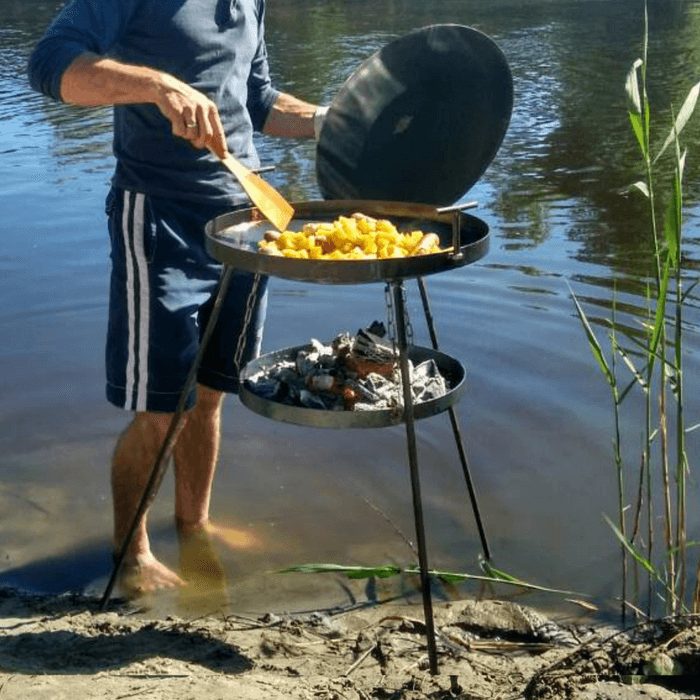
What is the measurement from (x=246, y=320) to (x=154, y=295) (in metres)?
0.32

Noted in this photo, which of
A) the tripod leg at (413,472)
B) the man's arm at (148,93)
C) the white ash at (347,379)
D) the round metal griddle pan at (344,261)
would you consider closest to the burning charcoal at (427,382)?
the white ash at (347,379)

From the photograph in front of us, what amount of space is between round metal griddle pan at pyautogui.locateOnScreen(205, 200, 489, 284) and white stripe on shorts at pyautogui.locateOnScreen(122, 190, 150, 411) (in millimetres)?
281

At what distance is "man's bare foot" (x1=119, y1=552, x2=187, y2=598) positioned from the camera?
4.64 meters

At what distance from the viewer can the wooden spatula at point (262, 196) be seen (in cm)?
404

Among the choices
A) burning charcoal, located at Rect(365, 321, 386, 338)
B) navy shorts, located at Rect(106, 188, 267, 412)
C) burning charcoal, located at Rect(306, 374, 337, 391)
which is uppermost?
navy shorts, located at Rect(106, 188, 267, 412)

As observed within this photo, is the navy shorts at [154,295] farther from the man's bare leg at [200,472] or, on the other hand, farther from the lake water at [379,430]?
the lake water at [379,430]

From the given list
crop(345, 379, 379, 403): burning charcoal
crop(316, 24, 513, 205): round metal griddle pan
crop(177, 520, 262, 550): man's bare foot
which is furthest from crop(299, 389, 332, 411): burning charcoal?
crop(177, 520, 262, 550): man's bare foot

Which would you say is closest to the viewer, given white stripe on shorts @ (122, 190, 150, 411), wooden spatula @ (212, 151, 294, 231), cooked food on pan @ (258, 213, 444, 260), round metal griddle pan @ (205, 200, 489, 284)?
round metal griddle pan @ (205, 200, 489, 284)

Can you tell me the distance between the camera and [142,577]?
4.66 metres

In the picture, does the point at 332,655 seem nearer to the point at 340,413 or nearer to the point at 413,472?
the point at 413,472

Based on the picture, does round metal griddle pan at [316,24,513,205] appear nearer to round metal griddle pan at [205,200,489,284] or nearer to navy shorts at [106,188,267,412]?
round metal griddle pan at [205,200,489,284]

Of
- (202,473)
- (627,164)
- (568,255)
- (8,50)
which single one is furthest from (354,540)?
(8,50)

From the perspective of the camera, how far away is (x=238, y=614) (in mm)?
4527

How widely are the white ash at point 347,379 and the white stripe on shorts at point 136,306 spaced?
0.36m
